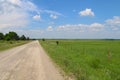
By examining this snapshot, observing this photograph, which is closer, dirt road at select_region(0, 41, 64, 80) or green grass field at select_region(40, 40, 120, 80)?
dirt road at select_region(0, 41, 64, 80)

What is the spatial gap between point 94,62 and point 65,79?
6636 millimetres

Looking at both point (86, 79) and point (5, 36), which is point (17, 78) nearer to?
point (86, 79)

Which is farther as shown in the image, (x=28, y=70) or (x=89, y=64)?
(x=89, y=64)

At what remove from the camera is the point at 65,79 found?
32.2 ft

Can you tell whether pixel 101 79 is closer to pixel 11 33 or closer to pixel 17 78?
pixel 17 78

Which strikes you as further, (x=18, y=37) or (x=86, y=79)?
(x=18, y=37)

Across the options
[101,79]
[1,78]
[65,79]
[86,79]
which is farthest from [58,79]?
[1,78]

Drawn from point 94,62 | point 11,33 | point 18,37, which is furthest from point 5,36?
point 94,62

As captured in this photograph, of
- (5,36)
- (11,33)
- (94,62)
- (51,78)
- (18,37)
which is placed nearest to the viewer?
(51,78)

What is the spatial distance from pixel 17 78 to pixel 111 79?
4288mm

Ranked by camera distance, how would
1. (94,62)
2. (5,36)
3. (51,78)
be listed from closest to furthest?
1. (51,78)
2. (94,62)
3. (5,36)

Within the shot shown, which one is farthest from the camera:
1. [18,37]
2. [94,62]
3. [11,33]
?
[18,37]

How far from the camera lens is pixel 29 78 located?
9898 mm

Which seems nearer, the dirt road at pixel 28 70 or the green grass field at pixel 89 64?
the dirt road at pixel 28 70
